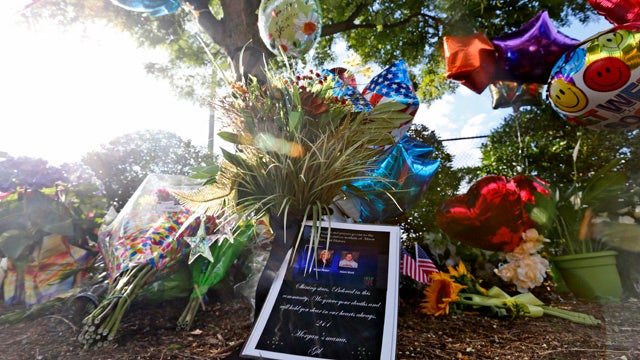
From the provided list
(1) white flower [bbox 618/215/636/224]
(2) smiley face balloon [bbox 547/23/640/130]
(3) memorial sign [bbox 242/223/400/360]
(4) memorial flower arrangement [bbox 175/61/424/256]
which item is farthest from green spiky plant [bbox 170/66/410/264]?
(2) smiley face balloon [bbox 547/23/640/130]

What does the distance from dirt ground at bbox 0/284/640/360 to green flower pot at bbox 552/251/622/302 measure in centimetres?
9

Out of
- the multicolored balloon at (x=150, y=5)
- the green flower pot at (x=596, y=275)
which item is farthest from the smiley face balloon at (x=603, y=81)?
the multicolored balloon at (x=150, y=5)

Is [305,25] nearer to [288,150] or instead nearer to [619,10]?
[288,150]

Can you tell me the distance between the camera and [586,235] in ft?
8.18

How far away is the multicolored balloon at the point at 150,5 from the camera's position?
3.21m

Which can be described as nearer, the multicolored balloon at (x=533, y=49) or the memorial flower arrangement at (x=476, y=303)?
the memorial flower arrangement at (x=476, y=303)

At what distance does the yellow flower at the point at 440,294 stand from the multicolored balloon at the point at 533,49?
2.31 m

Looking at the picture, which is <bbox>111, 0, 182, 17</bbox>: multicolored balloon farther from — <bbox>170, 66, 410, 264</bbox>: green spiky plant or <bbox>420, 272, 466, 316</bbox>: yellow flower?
<bbox>420, 272, 466, 316</bbox>: yellow flower

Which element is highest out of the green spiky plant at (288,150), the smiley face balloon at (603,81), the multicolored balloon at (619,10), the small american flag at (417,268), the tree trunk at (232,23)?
the tree trunk at (232,23)

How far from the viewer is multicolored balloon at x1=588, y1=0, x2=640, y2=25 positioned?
279 centimetres

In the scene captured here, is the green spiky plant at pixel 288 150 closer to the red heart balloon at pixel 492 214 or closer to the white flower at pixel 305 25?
the red heart balloon at pixel 492 214

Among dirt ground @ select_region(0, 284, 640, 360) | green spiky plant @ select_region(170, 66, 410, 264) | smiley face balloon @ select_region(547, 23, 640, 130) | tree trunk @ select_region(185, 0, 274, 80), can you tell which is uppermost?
tree trunk @ select_region(185, 0, 274, 80)

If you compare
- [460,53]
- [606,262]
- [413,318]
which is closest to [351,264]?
[413,318]

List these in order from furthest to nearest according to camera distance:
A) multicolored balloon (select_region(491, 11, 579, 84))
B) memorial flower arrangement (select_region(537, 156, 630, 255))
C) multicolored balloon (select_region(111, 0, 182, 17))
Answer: multicolored balloon (select_region(491, 11, 579, 84)) → multicolored balloon (select_region(111, 0, 182, 17)) → memorial flower arrangement (select_region(537, 156, 630, 255))
